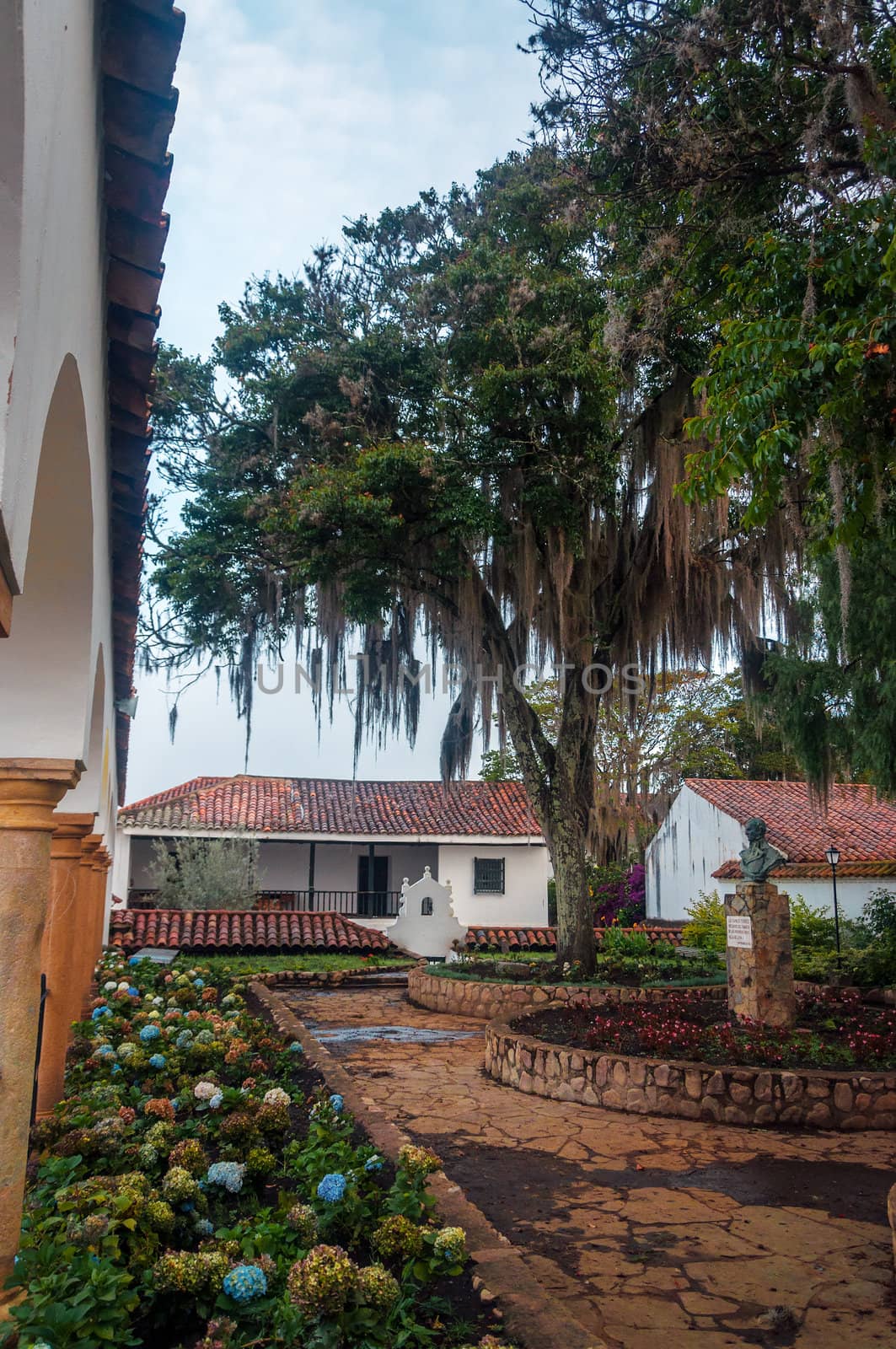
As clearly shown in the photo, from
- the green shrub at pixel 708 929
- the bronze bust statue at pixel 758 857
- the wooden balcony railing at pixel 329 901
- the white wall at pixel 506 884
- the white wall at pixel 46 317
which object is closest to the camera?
the white wall at pixel 46 317

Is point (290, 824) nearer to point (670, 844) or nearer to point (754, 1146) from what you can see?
point (670, 844)

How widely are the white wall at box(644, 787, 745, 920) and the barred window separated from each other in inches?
164

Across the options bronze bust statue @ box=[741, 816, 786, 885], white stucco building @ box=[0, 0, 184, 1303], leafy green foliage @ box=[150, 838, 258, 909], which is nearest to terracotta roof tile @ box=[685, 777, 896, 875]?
leafy green foliage @ box=[150, 838, 258, 909]

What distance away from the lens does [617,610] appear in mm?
11461

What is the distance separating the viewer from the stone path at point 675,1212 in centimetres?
327

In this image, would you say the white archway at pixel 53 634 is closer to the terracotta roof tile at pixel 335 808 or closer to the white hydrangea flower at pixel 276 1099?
the white hydrangea flower at pixel 276 1099

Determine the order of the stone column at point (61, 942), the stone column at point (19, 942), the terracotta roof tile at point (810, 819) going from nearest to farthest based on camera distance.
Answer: the stone column at point (19, 942), the stone column at point (61, 942), the terracotta roof tile at point (810, 819)

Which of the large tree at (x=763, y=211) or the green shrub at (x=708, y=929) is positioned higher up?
the large tree at (x=763, y=211)

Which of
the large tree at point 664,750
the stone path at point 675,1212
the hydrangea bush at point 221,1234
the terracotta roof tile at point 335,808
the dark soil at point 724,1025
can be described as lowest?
the stone path at point 675,1212

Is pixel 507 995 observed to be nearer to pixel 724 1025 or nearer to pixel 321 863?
pixel 724 1025

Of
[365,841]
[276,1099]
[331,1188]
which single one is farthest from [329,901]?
[331,1188]

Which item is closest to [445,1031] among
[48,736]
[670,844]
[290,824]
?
[48,736]

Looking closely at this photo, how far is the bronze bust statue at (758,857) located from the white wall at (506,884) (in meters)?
15.1

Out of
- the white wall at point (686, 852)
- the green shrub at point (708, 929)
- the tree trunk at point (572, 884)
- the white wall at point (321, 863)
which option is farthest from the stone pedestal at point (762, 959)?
the white wall at point (321, 863)
